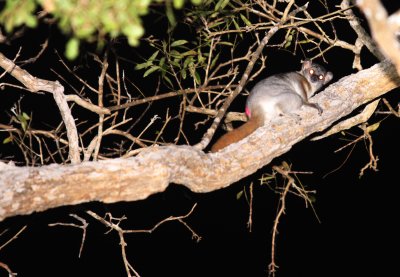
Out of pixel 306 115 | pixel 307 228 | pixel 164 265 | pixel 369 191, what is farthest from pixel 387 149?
pixel 306 115

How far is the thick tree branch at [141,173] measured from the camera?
2.11 meters

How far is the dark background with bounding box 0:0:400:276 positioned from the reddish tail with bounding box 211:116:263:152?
6497 mm

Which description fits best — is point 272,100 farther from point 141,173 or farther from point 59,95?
point 141,173

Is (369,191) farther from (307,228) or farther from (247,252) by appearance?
(247,252)

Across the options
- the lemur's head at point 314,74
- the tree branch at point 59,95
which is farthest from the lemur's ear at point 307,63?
the tree branch at point 59,95

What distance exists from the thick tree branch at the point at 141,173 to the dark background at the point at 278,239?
7.05 metres

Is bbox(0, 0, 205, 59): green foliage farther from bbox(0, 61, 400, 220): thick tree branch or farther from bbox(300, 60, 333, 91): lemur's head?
bbox(300, 60, 333, 91): lemur's head

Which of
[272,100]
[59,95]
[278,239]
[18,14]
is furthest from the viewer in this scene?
[278,239]

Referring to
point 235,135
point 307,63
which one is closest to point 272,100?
point 235,135

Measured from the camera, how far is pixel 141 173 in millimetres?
2246

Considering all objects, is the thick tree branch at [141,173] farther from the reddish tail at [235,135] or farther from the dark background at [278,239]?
the dark background at [278,239]

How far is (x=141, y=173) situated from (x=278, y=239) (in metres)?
12.4

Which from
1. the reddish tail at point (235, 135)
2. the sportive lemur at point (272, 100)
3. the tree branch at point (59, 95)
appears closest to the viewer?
the tree branch at point (59, 95)

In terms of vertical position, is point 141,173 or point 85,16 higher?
point 85,16
